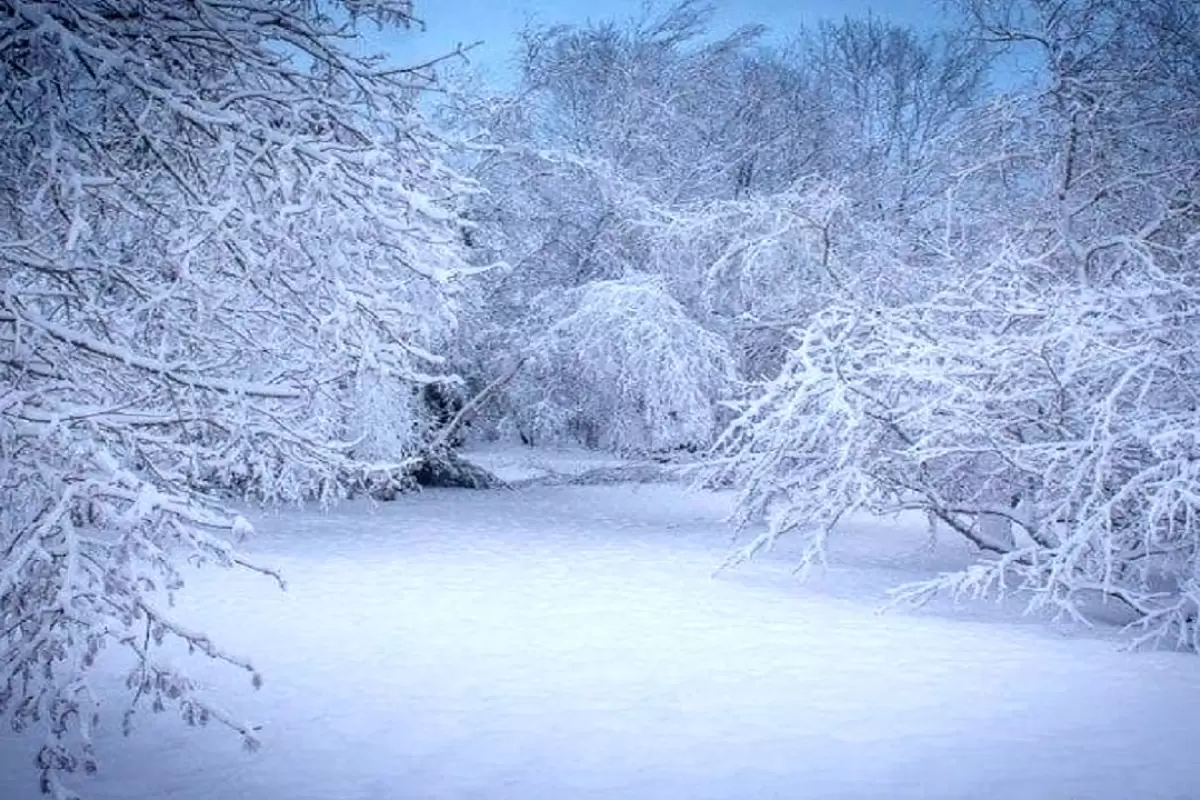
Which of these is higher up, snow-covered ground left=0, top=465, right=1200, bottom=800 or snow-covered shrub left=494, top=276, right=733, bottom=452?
snow-covered shrub left=494, top=276, right=733, bottom=452

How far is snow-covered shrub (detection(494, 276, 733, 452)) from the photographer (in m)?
15.0

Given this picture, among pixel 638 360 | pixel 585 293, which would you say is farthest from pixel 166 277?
pixel 585 293

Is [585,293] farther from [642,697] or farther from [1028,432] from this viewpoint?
[642,697]

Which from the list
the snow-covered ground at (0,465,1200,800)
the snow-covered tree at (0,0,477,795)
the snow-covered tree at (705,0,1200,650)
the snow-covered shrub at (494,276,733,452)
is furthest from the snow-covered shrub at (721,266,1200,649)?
the snow-covered shrub at (494,276,733,452)

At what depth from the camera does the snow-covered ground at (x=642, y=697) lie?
15.1 ft

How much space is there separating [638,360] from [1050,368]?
7.58 meters

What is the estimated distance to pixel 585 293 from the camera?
15758mm

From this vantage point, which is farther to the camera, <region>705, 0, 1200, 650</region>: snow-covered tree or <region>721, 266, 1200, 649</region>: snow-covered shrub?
<region>705, 0, 1200, 650</region>: snow-covered tree

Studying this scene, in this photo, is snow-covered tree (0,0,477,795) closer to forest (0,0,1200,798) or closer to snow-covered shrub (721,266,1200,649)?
forest (0,0,1200,798)

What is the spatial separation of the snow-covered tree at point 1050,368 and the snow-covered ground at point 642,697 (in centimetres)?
85

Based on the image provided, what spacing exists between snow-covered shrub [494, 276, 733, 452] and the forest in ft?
0.19

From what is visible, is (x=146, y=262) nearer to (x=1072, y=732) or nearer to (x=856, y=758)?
(x=856, y=758)

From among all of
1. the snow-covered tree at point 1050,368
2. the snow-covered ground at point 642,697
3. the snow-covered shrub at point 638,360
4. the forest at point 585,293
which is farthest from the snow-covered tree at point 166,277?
the snow-covered shrub at point 638,360

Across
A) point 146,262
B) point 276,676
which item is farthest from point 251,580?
point 146,262
